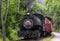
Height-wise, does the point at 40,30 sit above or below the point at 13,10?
below

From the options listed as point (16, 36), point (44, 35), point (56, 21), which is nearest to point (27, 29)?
point (16, 36)

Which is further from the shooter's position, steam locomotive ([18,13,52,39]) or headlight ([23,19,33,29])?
steam locomotive ([18,13,52,39])

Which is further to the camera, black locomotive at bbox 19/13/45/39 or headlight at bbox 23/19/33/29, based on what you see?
black locomotive at bbox 19/13/45/39

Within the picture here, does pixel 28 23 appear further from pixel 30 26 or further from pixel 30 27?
pixel 30 27

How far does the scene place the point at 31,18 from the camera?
66.5ft

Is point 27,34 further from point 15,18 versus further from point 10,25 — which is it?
point 15,18

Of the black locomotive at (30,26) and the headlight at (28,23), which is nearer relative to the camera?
the headlight at (28,23)

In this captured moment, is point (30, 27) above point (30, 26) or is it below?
below

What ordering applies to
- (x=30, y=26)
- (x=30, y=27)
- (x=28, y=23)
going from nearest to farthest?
(x=28, y=23) → (x=30, y=26) → (x=30, y=27)

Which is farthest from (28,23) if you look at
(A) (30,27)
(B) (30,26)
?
(A) (30,27)

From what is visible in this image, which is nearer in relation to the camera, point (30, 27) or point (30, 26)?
point (30, 26)

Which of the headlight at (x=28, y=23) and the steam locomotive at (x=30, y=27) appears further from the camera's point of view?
the steam locomotive at (x=30, y=27)

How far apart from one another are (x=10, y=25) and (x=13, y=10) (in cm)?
165

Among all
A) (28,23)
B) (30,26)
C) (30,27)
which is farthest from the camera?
(30,27)
